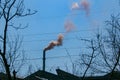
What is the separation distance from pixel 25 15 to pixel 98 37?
12.8m

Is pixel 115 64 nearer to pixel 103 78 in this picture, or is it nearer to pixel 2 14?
pixel 2 14

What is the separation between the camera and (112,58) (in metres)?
29.0

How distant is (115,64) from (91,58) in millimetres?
4652

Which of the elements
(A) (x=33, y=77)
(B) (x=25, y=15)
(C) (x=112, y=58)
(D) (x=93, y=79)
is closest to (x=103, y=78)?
(D) (x=93, y=79)

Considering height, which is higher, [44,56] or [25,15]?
[25,15]

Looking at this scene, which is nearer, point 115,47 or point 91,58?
point 115,47

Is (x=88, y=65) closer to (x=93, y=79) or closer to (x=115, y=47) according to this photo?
(x=115, y=47)

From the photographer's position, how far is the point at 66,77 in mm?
44938

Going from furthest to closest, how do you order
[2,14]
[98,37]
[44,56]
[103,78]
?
1. [44,56]
2. [103,78]
3. [98,37]
4. [2,14]

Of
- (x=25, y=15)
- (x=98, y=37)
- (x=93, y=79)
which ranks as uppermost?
(x=25, y=15)

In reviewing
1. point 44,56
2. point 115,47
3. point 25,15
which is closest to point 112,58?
point 115,47

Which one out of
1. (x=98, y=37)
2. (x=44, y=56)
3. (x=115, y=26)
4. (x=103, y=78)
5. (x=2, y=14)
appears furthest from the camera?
(x=44, y=56)

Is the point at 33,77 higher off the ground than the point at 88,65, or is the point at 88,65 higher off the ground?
the point at 88,65

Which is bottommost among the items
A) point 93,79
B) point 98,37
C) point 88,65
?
point 93,79
